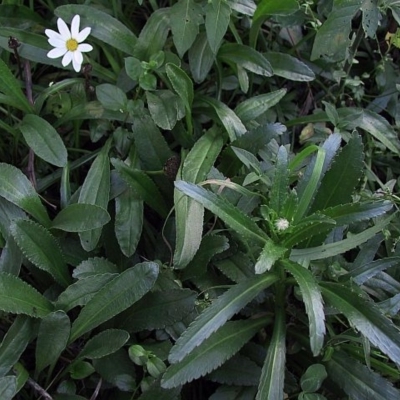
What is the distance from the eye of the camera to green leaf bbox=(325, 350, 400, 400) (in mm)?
1676

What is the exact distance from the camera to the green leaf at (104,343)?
5.45ft

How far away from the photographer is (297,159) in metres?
1.85

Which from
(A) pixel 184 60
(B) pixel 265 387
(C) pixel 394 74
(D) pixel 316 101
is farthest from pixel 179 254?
(C) pixel 394 74

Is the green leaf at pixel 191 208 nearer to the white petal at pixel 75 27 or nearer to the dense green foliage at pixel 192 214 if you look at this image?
the dense green foliage at pixel 192 214

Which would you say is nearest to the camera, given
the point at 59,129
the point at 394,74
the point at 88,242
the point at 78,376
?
the point at 78,376

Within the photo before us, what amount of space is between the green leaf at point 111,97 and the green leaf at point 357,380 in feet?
3.28

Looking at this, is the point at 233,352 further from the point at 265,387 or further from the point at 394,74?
the point at 394,74

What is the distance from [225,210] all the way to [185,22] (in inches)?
28.0

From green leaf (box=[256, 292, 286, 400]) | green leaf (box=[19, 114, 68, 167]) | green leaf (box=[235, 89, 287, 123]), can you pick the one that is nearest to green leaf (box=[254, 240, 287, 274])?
green leaf (box=[256, 292, 286, 400])

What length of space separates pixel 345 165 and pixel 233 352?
23.8 inches

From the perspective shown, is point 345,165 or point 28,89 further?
point 28,89

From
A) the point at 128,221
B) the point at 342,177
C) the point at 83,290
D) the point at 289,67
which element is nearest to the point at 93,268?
the point at 83,290

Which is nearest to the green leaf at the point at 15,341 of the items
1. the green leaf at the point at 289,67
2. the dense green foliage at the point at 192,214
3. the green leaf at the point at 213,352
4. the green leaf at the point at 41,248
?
the dense green foliage at the point at 192,214

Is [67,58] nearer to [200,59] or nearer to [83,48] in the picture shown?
[83,48]
